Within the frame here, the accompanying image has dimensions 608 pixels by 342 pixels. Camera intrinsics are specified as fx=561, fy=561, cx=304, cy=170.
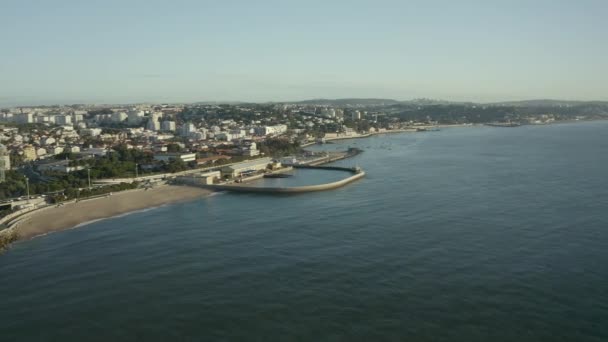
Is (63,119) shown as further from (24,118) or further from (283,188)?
(283,188)

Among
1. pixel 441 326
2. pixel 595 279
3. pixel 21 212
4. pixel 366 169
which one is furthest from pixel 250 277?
pixel 366 169

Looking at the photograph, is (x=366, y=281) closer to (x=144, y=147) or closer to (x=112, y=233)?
(x=112, y=233)

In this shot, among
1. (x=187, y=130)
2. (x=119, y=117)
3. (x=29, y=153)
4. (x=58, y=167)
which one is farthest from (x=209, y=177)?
(x=119, y=117)

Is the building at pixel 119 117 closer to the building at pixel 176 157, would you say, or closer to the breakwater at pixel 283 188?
the building at pixel 176 157

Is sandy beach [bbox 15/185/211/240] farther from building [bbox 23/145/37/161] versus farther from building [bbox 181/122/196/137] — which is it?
building [bbox 181/122/196/137]

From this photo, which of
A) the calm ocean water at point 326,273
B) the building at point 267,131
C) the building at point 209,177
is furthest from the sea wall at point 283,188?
the building at point 267,131

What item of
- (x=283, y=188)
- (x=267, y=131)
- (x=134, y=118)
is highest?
(x=134, y=118)
